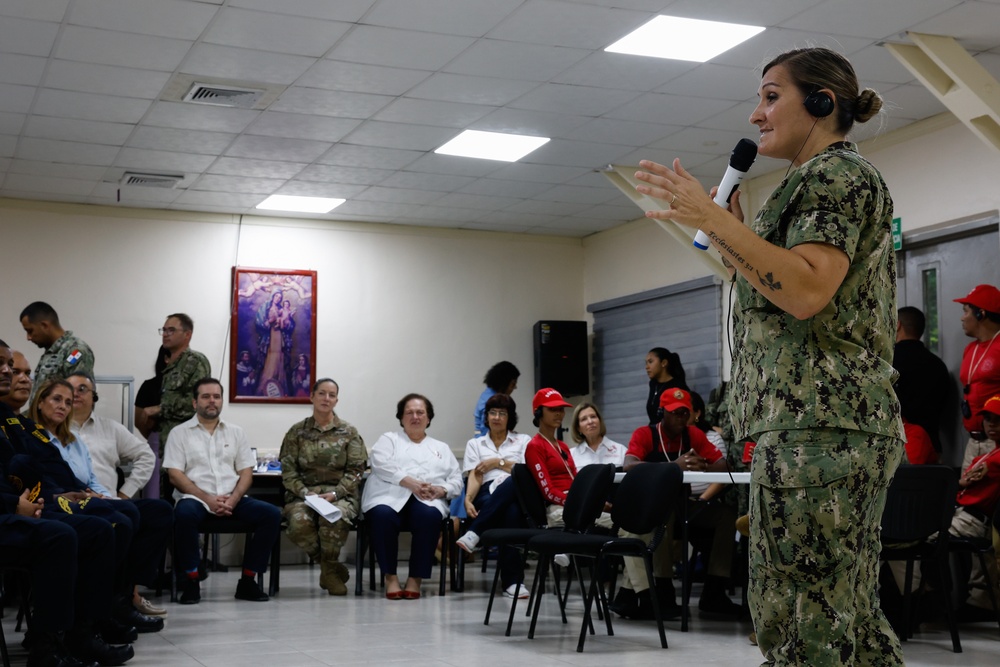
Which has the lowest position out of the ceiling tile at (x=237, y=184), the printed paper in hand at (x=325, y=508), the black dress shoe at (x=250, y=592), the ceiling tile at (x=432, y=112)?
the black dress shoe at (x=250, y=592)

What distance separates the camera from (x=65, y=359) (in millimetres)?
6660

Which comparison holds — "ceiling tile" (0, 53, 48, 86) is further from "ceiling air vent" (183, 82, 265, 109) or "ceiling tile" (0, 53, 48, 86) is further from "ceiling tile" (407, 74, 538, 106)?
"ceiling tile" (407, 74, 538, 106)

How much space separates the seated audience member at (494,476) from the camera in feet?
21.0

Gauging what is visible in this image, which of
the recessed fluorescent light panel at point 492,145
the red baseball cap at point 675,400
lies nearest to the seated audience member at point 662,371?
the recessed fluorescent light panel at point 492,145

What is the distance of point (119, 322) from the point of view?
8.92m

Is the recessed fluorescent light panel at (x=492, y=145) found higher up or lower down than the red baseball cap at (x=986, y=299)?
higher up

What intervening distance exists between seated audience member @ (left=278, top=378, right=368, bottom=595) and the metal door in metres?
3.58

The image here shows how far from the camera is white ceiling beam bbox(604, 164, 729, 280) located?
→ 7.93 m

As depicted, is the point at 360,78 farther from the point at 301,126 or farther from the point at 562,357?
A: the point at 562,357

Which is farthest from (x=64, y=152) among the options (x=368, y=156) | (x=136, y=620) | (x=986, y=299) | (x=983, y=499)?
(x=983, y=499)

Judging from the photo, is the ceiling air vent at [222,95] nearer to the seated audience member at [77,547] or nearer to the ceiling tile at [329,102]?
the ceiling tile at [329,102]

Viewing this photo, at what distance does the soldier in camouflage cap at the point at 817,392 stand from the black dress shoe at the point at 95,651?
3.01 m

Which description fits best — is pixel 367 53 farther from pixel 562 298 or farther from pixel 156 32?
pixel 562 298

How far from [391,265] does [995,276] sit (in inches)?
202
